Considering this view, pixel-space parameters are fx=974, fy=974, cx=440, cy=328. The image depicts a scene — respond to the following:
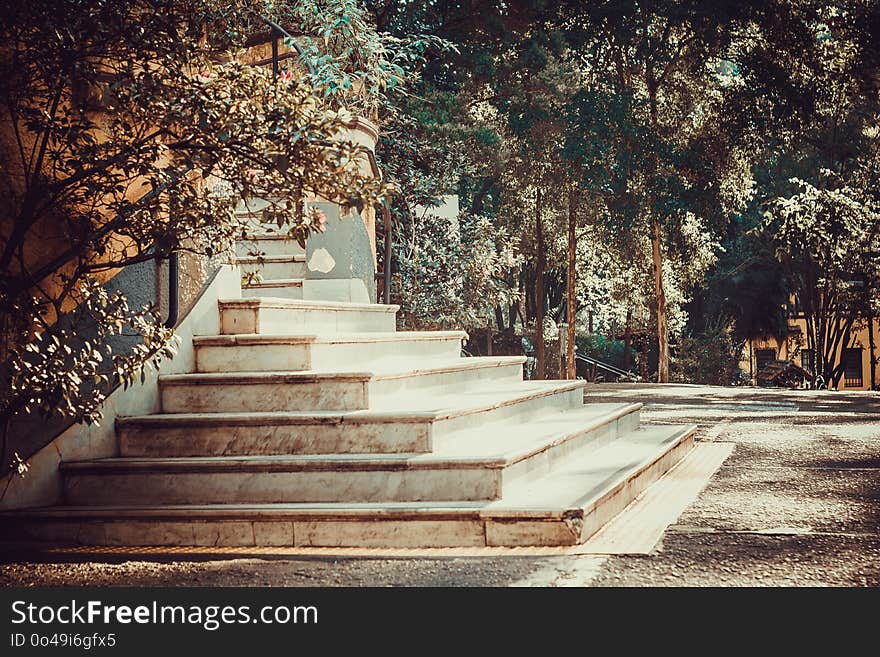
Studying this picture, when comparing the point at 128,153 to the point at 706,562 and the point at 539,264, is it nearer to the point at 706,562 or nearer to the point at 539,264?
the point at 706,562

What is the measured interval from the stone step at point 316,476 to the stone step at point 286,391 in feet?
1.35

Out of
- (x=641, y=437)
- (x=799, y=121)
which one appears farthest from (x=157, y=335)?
(x=799, y=121)

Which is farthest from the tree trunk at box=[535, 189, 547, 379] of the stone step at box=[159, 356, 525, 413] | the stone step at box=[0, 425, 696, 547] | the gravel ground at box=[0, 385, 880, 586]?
the stone step at box=[0, 425, 696, 547]

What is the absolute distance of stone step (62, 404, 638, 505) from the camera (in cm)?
446

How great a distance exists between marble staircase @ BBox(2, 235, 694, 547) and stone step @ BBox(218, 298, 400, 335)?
0.04ft

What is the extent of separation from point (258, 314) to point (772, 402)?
9260 millimetres

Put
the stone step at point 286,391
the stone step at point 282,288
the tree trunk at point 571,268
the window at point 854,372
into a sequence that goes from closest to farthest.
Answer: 1. the stone step at point 286,391
2. the stone step at point 282,288
3. the tree trunk at point 571,268
4. the window at point 854,372

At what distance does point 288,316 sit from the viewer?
5.96 m

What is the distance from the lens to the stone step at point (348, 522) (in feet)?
13.7

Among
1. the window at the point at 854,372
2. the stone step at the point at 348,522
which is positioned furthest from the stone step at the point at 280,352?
the window at the point at 854,372

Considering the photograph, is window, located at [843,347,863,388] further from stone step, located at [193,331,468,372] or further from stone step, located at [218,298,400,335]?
stone step, located at [193,331,468,372]

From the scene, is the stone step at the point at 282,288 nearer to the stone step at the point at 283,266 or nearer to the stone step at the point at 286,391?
the stone step at the point at 283,266

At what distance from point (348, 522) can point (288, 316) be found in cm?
194

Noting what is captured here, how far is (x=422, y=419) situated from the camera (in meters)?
4.68
